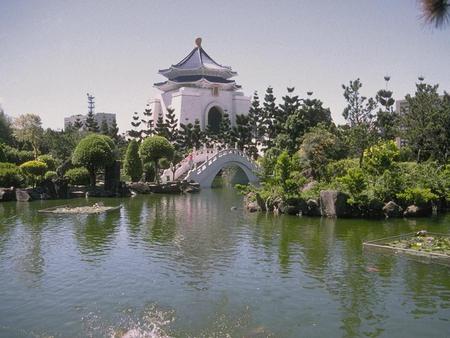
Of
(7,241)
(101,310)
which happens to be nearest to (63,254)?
(7,241)

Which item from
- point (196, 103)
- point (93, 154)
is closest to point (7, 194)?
point (93, 154)

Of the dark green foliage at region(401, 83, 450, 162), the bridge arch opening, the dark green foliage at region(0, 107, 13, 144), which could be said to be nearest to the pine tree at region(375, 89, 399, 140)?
the dark green foliage at region(401, 83, 450, 162)

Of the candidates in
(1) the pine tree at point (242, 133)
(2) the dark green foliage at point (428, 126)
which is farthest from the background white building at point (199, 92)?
(2) the dark green foliage at point (428, 126)

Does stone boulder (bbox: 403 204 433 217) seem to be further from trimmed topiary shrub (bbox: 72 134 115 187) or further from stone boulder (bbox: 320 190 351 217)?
trimmed topiary shrub (bbox: 72 134 115 187)

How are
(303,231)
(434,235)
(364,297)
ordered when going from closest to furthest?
1. (364,297)
2. (434,235)
3. (303,231)

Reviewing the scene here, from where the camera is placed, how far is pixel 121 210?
82.9 ft

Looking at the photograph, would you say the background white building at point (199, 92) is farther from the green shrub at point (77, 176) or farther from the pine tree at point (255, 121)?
the green shrub at point (77, 176)

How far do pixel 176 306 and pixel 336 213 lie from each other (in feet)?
41.2

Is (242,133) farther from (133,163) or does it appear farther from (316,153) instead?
(316,153)

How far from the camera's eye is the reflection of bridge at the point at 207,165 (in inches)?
1646

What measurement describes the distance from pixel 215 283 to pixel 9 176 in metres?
23.6

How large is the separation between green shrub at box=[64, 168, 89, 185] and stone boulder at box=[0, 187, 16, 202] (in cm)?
411

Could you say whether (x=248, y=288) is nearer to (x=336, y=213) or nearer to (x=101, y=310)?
(x=101, y=310)

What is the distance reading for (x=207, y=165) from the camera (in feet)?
139
